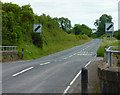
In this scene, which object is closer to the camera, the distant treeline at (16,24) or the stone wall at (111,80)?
the stone wall at (111,80)

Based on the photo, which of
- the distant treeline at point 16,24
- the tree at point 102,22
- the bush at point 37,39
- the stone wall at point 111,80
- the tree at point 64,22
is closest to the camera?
the stone wall at point 111,80

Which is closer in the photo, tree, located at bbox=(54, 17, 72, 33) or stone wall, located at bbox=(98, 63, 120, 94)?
stone wall, located at bbox=(98, 63, 120, 94)

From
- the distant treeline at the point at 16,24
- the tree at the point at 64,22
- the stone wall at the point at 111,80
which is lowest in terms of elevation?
the stone wall at the point at 111,80

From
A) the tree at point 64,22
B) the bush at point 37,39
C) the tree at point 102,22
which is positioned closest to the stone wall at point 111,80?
the bush at point 37,39

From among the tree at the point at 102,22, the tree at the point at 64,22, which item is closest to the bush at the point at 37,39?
the tree at the point at 64,22

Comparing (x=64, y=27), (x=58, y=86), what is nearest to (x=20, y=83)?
(x=58, y=86)

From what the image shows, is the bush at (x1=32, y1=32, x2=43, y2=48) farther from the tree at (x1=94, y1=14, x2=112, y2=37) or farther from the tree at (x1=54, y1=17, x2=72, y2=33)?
the tree at (x1=94, y1=14, x2=112, y2=37)

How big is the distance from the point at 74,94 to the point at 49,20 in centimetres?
6893

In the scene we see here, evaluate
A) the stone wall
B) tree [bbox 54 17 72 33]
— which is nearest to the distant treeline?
the stone wall

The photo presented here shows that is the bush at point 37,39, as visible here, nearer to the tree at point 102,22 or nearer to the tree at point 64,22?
the tree at point 64,22

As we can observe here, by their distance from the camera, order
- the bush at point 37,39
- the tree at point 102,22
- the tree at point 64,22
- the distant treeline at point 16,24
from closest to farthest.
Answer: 1. the distant treeline at point 16,24
2. the bush at point 37,39
3. the tree at point 64,22
4. the tree at point 102,22

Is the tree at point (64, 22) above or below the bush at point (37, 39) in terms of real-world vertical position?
above

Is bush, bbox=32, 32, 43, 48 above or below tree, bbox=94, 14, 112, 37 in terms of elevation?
below

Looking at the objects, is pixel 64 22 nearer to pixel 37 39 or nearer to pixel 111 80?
pixel 37 39
